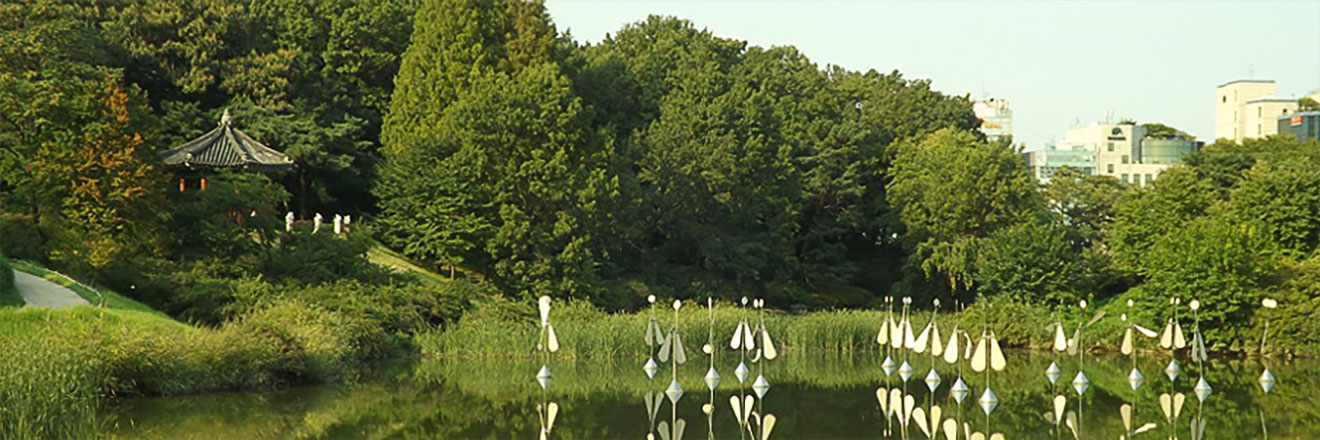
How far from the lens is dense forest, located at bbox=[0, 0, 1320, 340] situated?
2895 cm

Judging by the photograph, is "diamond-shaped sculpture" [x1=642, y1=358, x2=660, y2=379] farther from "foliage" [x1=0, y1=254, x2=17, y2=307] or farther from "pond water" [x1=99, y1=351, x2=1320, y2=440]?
"foliage" [x1=0, y1=254, x2=17, y2=307]

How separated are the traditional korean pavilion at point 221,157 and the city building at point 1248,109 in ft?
263

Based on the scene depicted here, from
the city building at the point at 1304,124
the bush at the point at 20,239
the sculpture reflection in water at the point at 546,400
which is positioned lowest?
the sculpture reflection in water at the point at 546,400

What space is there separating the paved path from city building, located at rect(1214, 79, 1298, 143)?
89.4 meters

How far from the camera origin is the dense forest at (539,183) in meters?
29.0

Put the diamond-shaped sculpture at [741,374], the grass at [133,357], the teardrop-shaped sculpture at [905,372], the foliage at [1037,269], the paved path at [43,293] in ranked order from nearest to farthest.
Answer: the grass at [133,357] < the paved path at [43,293] < the diamond-shaped sculpture at [741,374] < the teardrop-shaped sculpture at [905,372] < the foliage at [1037,269]

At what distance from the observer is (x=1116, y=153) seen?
86.2m

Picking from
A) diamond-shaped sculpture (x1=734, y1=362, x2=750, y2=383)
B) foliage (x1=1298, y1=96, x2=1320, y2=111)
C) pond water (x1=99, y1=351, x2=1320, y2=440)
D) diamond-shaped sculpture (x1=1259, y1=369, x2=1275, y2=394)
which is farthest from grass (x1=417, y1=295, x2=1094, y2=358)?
foliage (x1=1298, y1=96, x2=1320, y2=111)

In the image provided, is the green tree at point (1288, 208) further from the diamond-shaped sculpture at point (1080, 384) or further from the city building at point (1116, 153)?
the city building at point (1116, 153)

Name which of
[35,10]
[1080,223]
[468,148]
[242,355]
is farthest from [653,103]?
[242,355]

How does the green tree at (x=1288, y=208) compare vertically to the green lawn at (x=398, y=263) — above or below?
above

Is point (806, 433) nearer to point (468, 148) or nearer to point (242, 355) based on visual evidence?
point (242, 355)

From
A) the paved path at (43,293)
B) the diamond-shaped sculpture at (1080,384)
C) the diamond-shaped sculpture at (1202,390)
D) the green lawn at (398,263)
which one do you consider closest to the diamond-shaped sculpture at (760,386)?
the diamond-shaped sculpture at (1080,384)

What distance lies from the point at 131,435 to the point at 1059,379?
15.7m
